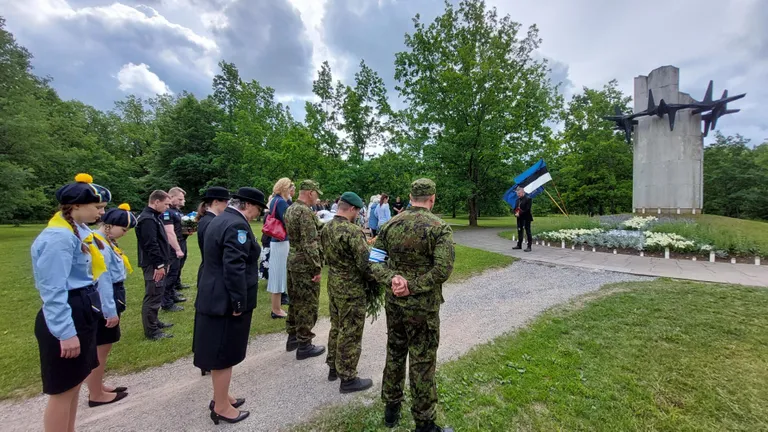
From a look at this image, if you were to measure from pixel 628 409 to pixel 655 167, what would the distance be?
1864 cm

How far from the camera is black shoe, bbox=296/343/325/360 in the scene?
4070 millimetres

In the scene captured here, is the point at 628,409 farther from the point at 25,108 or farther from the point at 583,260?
the point at 25,108

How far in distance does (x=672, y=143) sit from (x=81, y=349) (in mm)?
22422

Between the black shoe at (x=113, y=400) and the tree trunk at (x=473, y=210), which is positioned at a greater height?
the tree trunk at (x=473, y=210)

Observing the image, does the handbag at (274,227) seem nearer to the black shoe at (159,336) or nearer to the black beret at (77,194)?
the black shoe at (159,336)

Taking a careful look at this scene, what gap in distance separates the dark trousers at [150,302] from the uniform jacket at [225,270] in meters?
2.75

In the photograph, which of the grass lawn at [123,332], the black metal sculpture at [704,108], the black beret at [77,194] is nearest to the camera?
the black beret at [77,194]

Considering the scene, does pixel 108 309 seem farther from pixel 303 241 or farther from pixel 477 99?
pixel 477 99

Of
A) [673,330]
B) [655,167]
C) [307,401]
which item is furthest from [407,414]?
[655,167]

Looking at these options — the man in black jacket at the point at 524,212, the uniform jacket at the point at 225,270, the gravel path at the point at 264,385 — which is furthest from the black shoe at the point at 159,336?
the man in black jacket at the point at 524,212

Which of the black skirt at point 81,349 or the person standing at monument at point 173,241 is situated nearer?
the black skirt at point 81,349

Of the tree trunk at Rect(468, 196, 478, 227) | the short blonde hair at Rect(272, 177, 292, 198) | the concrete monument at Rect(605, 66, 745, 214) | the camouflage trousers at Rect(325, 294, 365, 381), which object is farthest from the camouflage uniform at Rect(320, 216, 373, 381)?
the tree trunk at Rect(468, 196, 478, 227)

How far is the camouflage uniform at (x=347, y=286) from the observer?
10.7ft

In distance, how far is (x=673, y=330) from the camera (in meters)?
4.50
